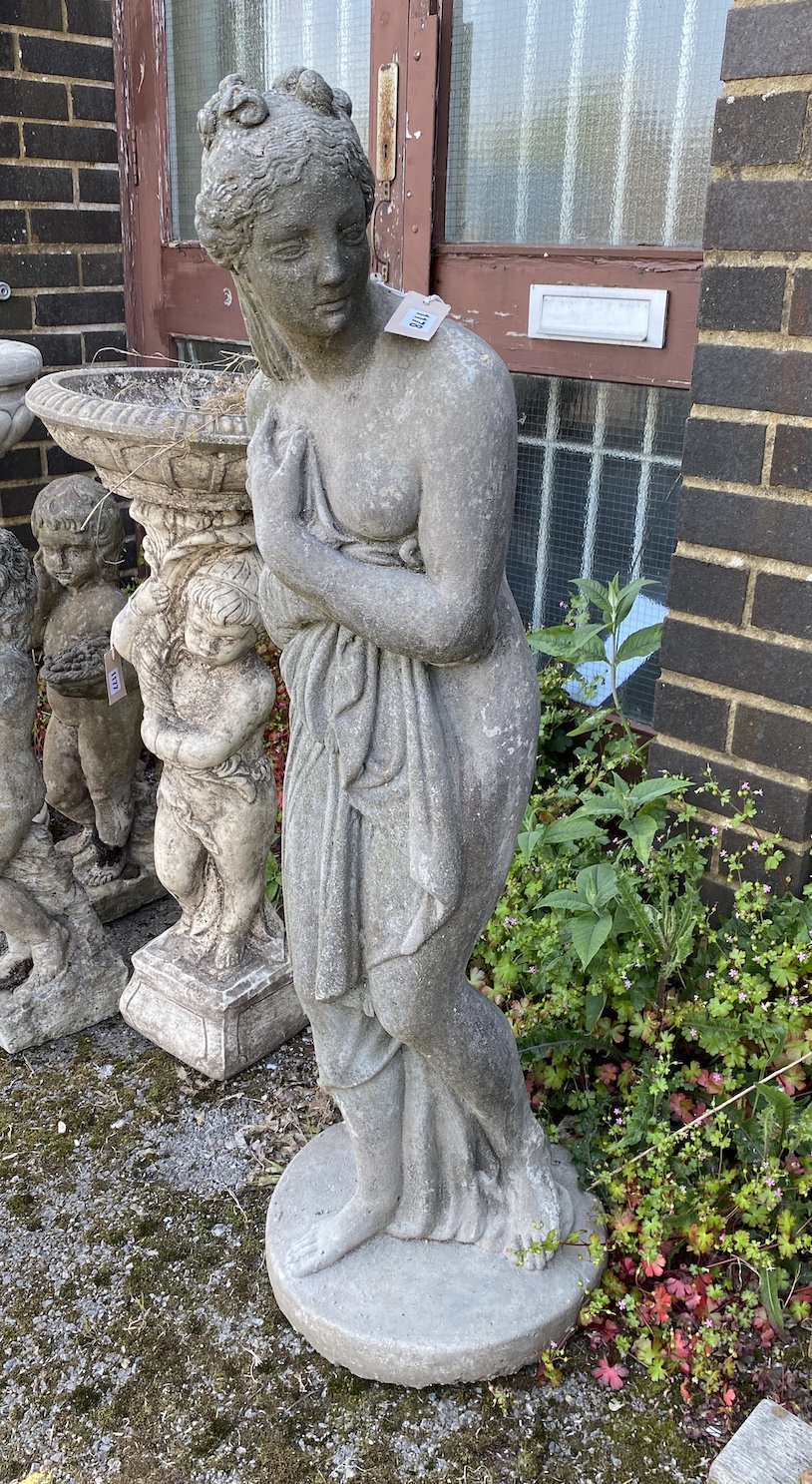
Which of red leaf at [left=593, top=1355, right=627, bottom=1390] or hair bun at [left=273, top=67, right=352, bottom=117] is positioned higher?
hair bun at [left=273, top=67, right=352, bottom=117]

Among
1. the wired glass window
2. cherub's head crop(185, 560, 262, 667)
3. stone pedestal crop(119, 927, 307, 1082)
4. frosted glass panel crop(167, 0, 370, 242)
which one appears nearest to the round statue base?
stone pedestal crop(119, 927, 307, 1082)

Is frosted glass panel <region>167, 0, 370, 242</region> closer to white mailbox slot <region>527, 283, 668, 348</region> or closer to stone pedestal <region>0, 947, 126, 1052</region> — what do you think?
white mailbox slot <region>527, 283, 668, 348</region>

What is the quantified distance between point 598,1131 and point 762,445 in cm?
151

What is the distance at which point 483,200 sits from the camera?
11.4 ft

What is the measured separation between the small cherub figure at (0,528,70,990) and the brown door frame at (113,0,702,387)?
1653mm

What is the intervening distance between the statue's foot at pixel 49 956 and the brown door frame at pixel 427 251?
2157 mm

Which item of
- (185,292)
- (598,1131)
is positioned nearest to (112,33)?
(185,292)

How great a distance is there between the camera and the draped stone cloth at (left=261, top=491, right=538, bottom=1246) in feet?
5.43

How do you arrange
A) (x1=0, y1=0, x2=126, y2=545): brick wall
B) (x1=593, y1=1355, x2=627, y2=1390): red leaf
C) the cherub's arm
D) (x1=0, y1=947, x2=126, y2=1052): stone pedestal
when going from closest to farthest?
1. (x1=593, y1=1355, x2=627, y2=1390): red leaf
2. the cherub's arm
3. (x1=0, y1=947, x2=126, y2=1052): stone pedestal
4. (x1=0, y1=0, x2=126, y2=545): brick wall

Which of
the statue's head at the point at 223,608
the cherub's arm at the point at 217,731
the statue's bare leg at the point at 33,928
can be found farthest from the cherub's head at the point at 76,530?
the statue's bare leg at the point at 33,928

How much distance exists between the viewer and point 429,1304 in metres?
1.97

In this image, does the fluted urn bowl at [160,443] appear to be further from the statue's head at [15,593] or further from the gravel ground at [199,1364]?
the gravel ground at [199,1364]

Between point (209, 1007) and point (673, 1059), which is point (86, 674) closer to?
point (209, 1007)

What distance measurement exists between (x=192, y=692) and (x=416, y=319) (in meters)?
1.39
